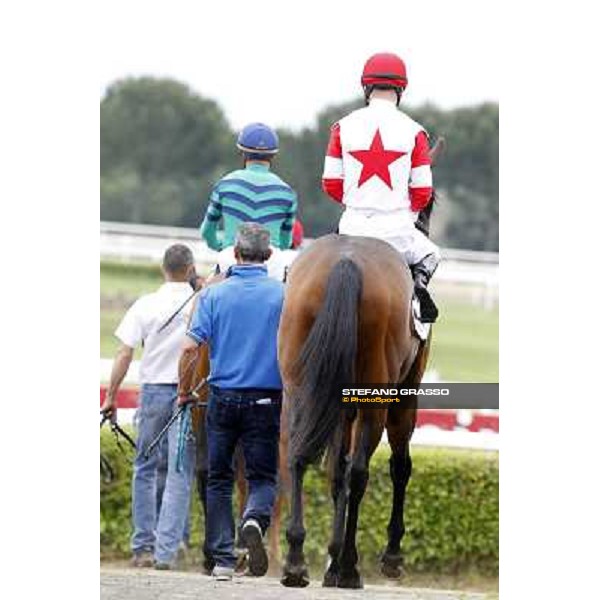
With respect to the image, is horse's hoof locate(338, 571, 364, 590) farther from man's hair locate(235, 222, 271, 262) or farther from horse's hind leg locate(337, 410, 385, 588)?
man's hair locate(235, 222, 271, 262)

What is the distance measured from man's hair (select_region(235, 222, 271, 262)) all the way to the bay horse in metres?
0.34

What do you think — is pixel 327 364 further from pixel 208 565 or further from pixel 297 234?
pixel 297 234

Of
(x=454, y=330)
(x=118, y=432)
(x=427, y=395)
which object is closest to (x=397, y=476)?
(x=427, y=395)

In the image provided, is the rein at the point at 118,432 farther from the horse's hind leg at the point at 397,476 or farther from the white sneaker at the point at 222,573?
the horse's hind leg at the point at 397,476

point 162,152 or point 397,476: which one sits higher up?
point 162,152

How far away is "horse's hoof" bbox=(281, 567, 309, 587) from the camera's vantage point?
8531 millimetres

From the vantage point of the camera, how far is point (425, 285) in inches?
356

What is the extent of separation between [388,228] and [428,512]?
2.64m

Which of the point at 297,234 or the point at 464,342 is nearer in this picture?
the point at 297,234

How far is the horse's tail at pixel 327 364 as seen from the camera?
8344 mm

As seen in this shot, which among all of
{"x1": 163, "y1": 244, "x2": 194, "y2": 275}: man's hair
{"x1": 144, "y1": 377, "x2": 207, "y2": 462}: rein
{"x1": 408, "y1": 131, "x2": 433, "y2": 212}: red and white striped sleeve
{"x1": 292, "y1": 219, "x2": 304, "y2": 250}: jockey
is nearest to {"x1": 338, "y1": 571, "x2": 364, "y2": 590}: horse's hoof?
{"x1": 144, "y1": 377, "x2": 207, "y2": 462}: rein

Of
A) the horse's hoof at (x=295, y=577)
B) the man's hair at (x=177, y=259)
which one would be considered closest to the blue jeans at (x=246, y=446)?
the horse's hoof at (x=295, y=577)

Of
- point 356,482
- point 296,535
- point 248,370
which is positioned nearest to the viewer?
point 296,535
